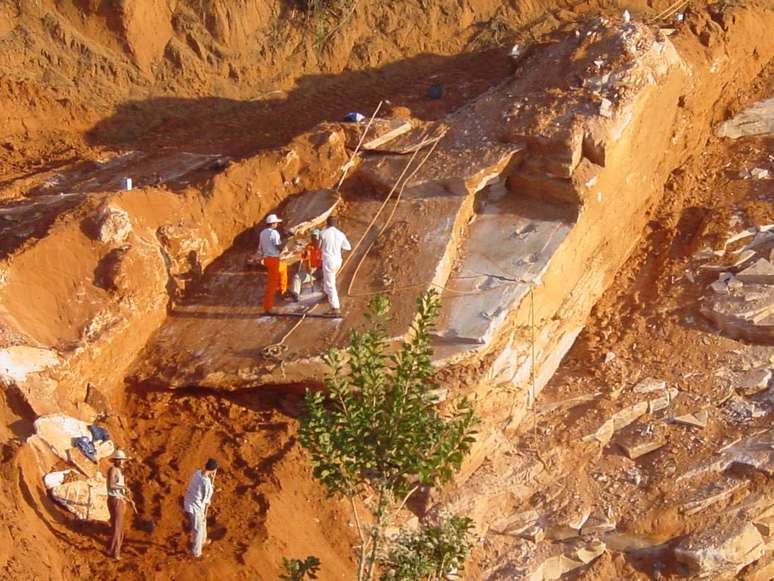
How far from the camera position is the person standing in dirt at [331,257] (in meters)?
13.4

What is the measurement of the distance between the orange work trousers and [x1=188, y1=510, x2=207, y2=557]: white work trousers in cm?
292

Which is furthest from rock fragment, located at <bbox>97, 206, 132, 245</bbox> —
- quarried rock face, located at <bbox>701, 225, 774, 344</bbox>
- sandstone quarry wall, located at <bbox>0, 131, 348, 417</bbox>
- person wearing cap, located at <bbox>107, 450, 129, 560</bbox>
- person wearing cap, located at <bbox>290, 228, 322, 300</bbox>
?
quarried rock face, located at <bbox>701, 225, 774, 344</bbox>

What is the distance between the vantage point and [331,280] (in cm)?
1351

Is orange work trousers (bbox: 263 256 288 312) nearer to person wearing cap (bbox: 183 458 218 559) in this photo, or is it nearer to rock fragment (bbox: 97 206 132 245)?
rock fragment (bbox: 97 206 132 245)

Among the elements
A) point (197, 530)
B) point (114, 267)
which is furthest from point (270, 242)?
point (197, 530)

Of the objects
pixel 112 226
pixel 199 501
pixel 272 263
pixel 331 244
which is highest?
pixel 112 226

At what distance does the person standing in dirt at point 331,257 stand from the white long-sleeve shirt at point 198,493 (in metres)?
2.78

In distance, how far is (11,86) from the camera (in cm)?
1823

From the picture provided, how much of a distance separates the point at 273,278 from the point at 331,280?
69 cm

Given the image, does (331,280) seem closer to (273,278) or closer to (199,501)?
(273,278)

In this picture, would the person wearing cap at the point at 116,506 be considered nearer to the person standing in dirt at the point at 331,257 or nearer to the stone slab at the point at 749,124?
the person standing in dirt at the point at 331,257

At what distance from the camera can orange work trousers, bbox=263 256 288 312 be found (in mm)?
13664

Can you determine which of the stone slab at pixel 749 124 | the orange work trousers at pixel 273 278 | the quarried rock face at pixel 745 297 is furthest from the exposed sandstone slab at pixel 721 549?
the stone slab at pixel 749 124

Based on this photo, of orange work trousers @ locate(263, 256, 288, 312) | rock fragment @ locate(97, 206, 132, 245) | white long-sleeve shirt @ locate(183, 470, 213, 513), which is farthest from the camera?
rock fragment @ locate(97, 206, 132, 245)
